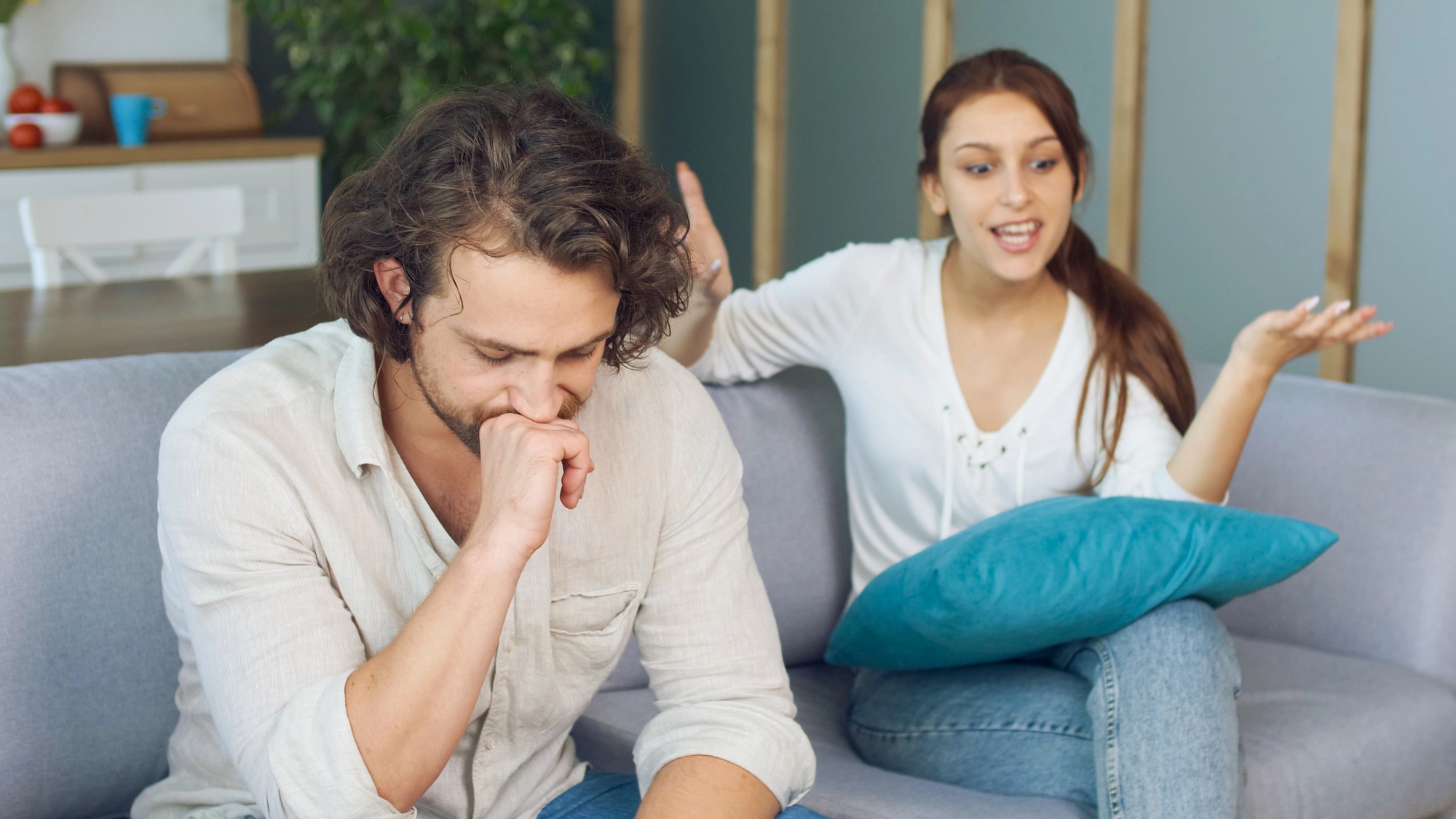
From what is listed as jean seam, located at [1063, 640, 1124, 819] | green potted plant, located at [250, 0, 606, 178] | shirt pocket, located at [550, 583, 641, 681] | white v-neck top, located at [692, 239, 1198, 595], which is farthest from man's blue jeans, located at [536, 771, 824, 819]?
green potted plant, located at [250, 0, 606, 178]

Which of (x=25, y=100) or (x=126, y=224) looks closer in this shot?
(x=126, y=224)

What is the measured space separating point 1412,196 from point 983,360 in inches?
62.0

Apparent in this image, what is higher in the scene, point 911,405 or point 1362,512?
point 911,405

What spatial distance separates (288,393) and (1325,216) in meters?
2.57

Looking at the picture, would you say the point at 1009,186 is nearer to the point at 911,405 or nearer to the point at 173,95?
the point at 911,405

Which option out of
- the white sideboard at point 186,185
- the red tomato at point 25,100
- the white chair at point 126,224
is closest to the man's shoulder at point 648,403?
the white chair at point 126,224

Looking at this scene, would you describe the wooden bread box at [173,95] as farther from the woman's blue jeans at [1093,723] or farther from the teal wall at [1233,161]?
the woman's blue jeans at [1093,723]

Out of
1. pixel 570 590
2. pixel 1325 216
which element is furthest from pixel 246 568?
pixel 1325 216

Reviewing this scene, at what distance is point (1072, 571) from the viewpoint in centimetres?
146

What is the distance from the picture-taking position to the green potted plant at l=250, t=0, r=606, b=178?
13.9 feet

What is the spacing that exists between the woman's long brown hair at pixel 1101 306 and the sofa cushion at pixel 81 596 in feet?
3.50

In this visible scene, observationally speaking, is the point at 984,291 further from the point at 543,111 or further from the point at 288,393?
the point at 288,393

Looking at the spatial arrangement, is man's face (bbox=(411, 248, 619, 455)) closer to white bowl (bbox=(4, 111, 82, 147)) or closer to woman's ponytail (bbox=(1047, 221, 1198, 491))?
woman's ponytail (bbox=(1047, 221, 1198, 491))

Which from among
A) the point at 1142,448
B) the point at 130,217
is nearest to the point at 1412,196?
the point at 1142,448
